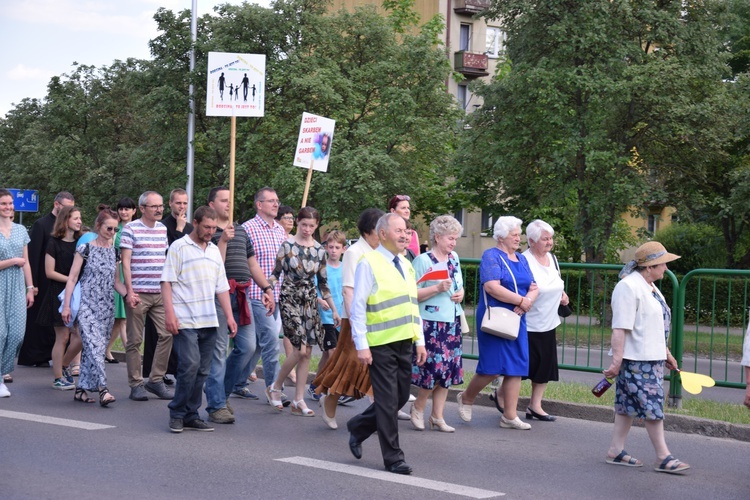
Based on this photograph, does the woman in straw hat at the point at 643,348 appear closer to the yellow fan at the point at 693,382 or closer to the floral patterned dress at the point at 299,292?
the yellow fan at the point at 693,382

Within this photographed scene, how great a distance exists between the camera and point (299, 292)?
9.83m

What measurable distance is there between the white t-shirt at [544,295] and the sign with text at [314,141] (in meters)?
4.37

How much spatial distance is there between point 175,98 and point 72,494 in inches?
1309

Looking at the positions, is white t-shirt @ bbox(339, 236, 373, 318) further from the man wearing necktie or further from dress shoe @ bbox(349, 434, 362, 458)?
dress shoe @ bbox(349, 434, 362, 458)

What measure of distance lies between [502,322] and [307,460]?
2525 millimetres


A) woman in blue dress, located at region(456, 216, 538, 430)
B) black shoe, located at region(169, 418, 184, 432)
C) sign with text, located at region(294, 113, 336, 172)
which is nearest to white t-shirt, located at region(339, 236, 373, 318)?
woman in blue dress, located at region(456, 216, 538, 430)

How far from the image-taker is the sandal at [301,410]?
32.3ft

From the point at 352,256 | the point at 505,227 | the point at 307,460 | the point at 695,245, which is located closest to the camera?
the point at 307,460

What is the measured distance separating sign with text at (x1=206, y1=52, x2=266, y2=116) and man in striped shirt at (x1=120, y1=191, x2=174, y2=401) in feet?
5.30

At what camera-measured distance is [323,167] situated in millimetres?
13609

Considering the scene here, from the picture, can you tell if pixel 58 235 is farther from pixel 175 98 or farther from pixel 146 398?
pixel 175 98

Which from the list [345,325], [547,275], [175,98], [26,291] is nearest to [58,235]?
[26,291]

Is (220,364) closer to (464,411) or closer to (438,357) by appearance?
(438,357)

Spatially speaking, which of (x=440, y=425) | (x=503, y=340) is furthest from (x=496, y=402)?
(x=440, y=425)
